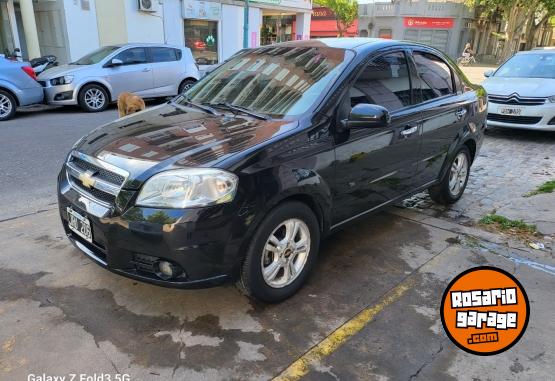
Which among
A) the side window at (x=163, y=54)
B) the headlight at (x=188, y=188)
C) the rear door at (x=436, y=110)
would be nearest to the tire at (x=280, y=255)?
the headlight at (x=188, y=188)

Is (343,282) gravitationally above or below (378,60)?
below

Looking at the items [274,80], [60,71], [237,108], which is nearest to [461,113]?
[274,80]

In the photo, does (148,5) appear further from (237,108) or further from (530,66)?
(237,108)

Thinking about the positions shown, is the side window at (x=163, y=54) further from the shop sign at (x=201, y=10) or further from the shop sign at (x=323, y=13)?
the shop sign at (x=323, y=13)

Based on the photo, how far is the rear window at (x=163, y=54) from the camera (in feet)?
36.9

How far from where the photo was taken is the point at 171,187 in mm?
2506

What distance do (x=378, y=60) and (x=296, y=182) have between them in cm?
147

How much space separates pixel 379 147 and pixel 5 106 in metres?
8.41

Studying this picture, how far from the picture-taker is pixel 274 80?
3.53m

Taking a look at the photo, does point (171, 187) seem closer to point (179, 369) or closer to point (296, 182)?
point (296, 182)

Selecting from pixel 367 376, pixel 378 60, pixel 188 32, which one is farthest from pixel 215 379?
pixel 188 32

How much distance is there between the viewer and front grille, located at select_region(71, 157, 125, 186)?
104 inches

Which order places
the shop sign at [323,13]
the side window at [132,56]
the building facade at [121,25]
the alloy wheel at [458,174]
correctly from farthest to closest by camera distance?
1. the shop sign at [323,13]
2. the building facade at [121,25]
3. the side window at [132,56]
4. the alloy wheel at [458,174]

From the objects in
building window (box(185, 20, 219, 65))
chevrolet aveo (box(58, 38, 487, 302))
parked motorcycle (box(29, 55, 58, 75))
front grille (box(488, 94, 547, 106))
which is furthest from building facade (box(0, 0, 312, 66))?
chevrolet aveo (box(58, 38, 487, 302))
